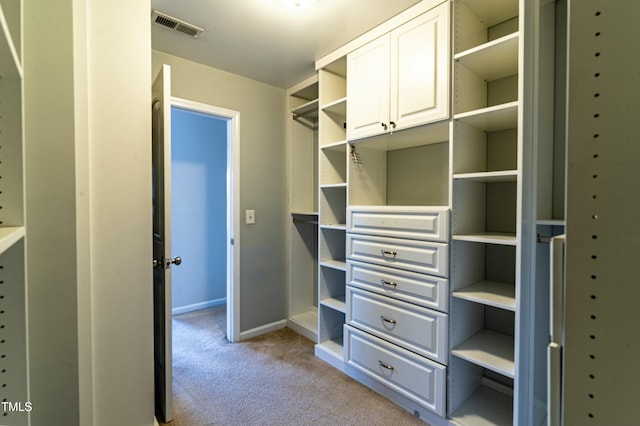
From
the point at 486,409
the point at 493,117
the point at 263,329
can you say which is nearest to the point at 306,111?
the point at 493,117

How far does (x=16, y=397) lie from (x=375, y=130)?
6.45ft

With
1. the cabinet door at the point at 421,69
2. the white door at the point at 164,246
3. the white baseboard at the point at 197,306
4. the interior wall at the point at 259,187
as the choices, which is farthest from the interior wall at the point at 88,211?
the white baseboard at the point at 197,306

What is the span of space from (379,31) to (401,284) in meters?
1.66

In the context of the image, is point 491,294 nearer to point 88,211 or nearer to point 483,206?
point 483,206

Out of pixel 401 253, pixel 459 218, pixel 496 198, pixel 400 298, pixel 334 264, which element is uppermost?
pixel 496 198

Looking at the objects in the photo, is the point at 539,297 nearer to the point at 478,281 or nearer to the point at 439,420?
the point at 478,281

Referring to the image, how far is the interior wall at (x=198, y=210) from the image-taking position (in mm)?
3580

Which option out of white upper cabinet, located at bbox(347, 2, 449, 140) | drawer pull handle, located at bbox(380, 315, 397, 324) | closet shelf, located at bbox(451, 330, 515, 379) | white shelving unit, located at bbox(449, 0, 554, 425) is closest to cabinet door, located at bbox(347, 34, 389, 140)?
white upper cabinet, located at bbox(347, 2, 449, 140)

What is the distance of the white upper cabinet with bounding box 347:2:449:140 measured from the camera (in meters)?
1.65

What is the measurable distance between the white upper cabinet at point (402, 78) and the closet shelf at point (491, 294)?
3.24 ft

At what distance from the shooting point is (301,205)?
10.1ft

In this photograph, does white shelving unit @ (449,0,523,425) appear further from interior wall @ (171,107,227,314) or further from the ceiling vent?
interior wall @ (171,107,227,314)

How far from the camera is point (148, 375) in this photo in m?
1.52

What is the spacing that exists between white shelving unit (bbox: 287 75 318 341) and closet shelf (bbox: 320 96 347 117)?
1.67 feet
